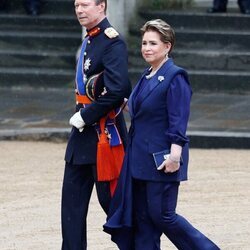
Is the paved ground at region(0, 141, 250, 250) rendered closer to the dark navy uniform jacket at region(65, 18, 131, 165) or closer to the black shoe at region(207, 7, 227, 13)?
the dark navy uniform jacket at region(65, 18, 131, 165)

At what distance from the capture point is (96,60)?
675cm

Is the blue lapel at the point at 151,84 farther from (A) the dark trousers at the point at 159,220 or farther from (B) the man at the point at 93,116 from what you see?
(A) the dark trousers at the point at 159,220

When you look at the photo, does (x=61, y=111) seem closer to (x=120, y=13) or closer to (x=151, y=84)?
(x=120, y=13)

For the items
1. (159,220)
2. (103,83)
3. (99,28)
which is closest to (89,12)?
(99,28)

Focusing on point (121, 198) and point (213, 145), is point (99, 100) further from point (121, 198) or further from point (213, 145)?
point (213, 145)

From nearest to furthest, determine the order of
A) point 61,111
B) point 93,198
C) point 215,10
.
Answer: point 93,198 → point 61,111 → point 215,10

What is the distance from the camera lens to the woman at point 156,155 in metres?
6.36

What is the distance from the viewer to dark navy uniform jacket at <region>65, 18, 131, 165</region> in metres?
6.66

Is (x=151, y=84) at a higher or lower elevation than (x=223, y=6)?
higher

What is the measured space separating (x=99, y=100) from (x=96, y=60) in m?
0.25

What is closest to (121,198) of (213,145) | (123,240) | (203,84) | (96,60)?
(123,240)

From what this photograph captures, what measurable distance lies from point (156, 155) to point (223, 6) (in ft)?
29.8

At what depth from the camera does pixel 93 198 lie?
29.6ft

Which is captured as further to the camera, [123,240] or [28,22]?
[28,22]
